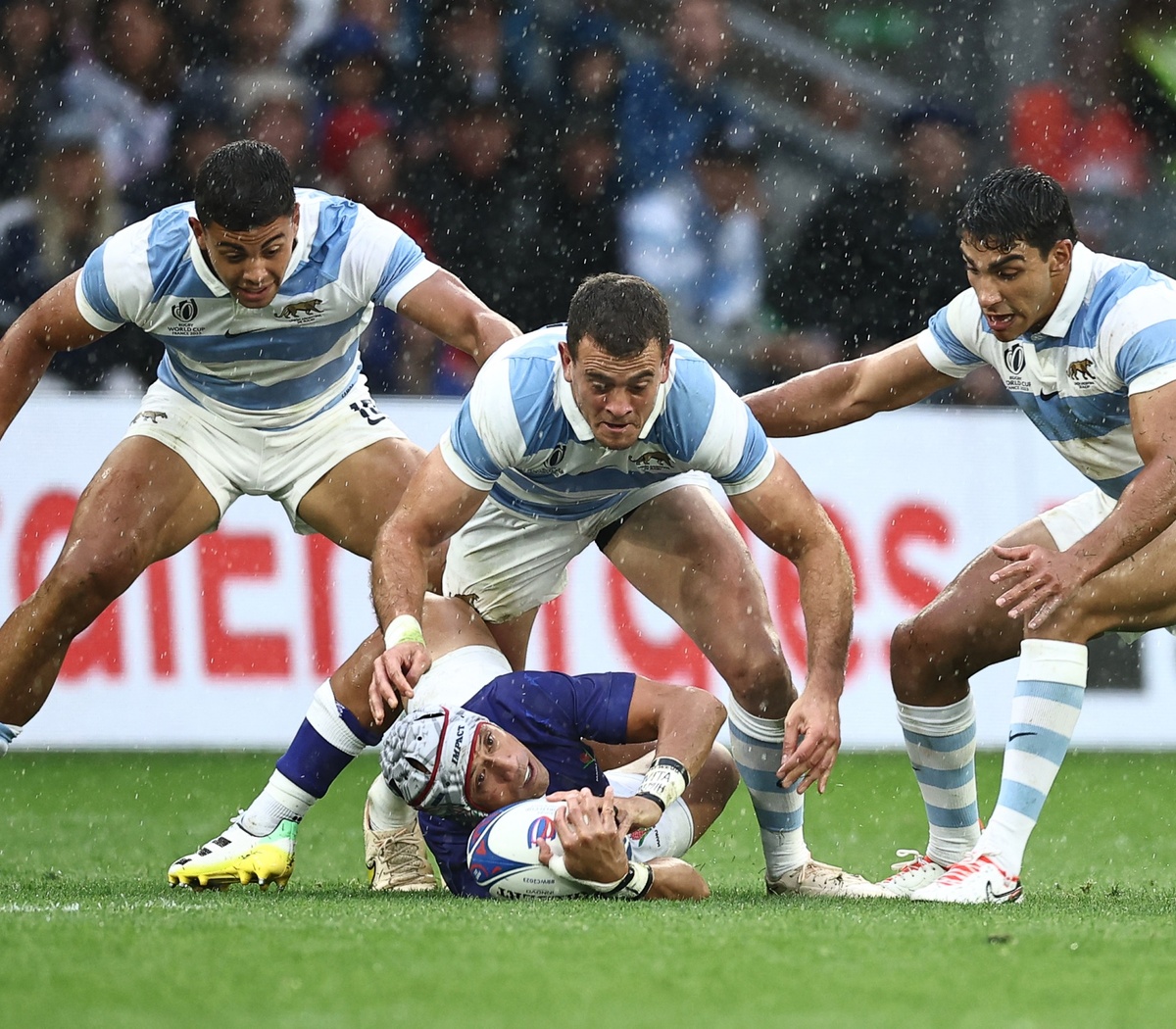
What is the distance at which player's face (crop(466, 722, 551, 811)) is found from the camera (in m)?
4.62

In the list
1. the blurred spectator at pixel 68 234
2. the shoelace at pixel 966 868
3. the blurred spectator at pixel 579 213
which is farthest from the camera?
the blurred spectator at pixel 579 213

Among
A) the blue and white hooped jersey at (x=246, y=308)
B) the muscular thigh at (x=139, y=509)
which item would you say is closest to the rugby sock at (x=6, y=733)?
the muscular thigh at (x=139, y=509)

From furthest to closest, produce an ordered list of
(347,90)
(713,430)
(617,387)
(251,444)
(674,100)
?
1. (674,100)
2. (347,90)
3. (251,444)
4. (713,430)
5. (617,387)

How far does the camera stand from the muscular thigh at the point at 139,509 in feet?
17.9

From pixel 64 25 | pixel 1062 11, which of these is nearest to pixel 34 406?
pixel 64 25

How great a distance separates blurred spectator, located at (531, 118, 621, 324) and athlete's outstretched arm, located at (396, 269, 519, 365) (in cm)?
418

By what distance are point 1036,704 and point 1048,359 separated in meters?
0.96

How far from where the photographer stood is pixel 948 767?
5.38 m

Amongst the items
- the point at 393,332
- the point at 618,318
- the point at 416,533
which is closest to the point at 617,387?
the point at 618,318

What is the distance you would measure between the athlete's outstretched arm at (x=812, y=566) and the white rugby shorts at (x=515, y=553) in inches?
22.5

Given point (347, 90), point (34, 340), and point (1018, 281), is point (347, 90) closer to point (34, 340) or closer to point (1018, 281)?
point (34, 340)

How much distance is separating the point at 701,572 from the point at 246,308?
61.9 inches

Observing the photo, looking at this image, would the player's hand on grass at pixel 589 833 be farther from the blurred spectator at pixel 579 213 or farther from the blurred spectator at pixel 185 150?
the blurred spectator at pixel 185 150

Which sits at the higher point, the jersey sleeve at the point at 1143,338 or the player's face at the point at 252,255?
the player's face at the point at 252,255
